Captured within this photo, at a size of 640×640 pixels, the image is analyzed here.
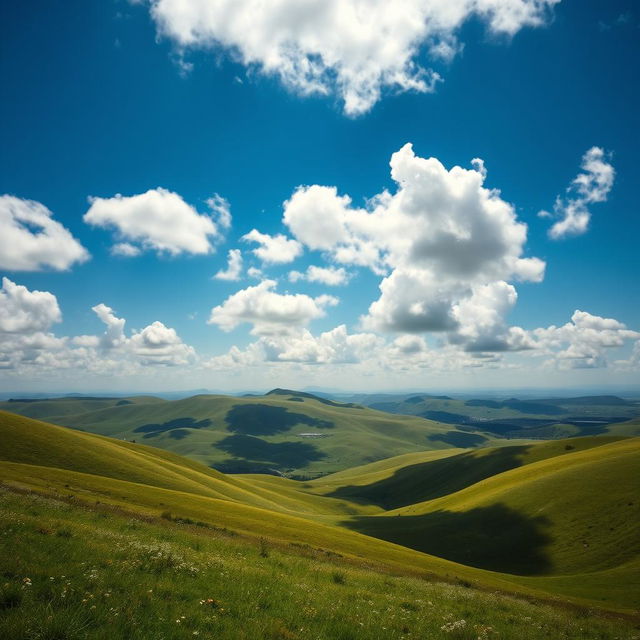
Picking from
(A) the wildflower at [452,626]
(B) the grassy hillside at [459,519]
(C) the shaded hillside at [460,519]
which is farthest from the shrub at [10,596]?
(C) the shaded hillside at [460,519]

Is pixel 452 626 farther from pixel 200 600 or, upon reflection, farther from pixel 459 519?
pixel 459 519

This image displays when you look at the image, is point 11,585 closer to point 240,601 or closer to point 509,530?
point 240,601

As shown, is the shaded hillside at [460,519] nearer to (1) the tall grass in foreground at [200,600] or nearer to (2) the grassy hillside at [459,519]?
(2) the grassy hillside at [459,519]

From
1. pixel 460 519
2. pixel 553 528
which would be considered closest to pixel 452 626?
pixel 553 528

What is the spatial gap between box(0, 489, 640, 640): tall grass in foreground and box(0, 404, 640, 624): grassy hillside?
68.7 ft

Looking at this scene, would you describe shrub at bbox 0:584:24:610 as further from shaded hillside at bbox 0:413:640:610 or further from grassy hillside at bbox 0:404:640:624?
shaded hillside at bbox 0:413:640:610

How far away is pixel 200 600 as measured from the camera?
39.7 feet

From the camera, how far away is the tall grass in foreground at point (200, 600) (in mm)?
9273

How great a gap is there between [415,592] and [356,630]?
40.0 feet

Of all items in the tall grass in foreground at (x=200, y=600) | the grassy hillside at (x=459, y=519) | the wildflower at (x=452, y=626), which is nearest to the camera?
the tall grass in foreground at (x=200, y=600)

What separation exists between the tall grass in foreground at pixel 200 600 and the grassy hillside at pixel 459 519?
20.9 metres

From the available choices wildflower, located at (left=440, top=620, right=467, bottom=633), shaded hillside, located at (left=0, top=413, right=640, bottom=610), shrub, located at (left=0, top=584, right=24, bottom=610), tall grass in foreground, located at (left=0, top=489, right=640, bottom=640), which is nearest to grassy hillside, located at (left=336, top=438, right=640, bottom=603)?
shaded hillside, located at (left=0, top=413, right=640, bottom=610)

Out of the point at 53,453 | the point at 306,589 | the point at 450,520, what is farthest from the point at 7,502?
the point at 450,520

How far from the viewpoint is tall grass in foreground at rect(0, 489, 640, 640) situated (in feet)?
30.4
